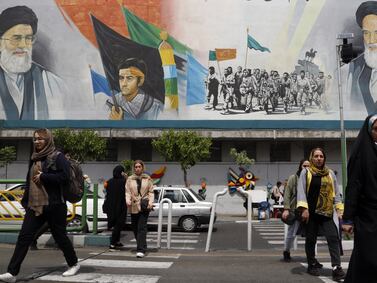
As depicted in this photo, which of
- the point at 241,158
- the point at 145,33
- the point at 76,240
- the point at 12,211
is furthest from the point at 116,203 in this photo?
the point at 145,33

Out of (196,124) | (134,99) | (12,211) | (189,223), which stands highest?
(134,99)

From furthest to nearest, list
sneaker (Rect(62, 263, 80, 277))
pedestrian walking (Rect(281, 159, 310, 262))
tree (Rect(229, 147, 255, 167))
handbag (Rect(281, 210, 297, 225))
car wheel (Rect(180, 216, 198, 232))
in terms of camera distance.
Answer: tree (Rect(229, 147, 255, 167)), car wheel (Rect(180, 216, 198, 232)), pedestrian walking (Rect(281, 159, 310, 262)), handbag (Rect(281, 210, 297, 225)), sneaker (Rect(62, 263, 80, 277))

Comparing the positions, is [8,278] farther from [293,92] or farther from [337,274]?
[293,92]

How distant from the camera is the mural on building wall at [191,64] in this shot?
32.8 meters

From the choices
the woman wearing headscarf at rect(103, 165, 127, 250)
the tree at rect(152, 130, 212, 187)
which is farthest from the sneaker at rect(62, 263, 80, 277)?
the tree at rect(152, 130, 212, 187)

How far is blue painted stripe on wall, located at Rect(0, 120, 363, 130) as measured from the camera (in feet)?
102

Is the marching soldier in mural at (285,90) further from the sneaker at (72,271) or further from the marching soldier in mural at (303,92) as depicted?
the sneaker at (72,271)

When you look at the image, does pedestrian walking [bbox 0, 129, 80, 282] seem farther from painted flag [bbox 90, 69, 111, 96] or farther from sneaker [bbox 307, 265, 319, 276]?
painted flag [bbox 90, 69, 111, 96]

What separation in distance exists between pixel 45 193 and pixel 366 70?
3147 centimetres

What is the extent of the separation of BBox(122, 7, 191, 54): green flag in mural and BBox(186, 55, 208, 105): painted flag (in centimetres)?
111

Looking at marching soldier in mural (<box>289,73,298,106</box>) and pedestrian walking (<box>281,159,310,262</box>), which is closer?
pedestrian walking (<box>281,159,310,262</box>)

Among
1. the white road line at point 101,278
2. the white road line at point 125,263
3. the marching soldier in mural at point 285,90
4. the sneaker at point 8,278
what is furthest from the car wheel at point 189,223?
the marching soldier in mural at point 285,90

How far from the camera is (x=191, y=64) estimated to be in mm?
33281

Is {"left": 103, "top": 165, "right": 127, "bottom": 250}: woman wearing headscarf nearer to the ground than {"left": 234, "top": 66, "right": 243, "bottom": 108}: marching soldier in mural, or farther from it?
nearer to the ground
